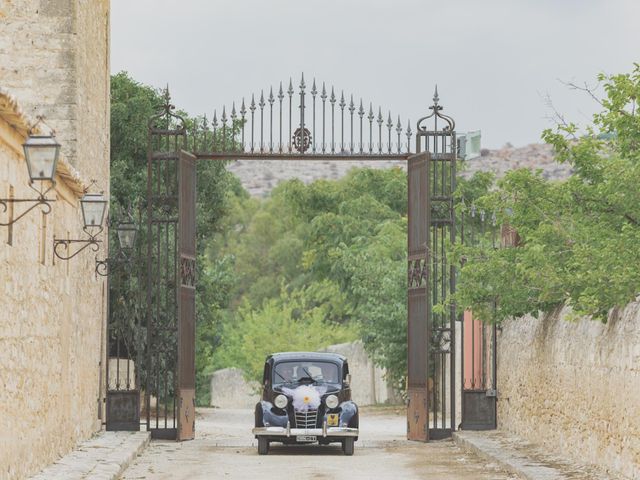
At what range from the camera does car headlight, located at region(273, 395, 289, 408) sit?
69.8ft

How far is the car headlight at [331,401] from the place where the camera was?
837 inches

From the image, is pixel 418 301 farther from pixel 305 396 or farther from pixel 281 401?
pixel 281 401

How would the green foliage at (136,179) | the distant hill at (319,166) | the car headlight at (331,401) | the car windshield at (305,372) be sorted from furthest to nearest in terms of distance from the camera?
the distant hill at (319,166)
the green foliage at (136,179)
the car windshield at (305,372)
the car headlight at (331,401)

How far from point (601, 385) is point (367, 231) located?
3500cm

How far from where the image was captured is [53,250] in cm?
1720

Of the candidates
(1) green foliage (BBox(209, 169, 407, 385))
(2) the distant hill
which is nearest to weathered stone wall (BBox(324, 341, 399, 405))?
(1) green foliage (BBox(209, 169, 407, 385))

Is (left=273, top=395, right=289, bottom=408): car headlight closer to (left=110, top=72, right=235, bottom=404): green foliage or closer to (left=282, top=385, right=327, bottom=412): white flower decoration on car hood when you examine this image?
(left=282, top=385, right=327, bottom=412): white flower decoration on car hood

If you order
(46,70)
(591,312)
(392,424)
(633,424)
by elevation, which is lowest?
(392,424)

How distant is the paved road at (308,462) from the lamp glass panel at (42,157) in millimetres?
5142

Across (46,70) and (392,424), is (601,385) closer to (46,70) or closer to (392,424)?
(46,70)

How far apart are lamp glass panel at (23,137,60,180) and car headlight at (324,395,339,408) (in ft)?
31.7

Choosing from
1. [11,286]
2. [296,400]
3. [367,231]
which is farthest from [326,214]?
[11,286]

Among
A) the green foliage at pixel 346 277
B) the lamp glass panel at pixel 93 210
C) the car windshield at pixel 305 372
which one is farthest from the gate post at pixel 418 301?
the green foliage at pixel 346 277

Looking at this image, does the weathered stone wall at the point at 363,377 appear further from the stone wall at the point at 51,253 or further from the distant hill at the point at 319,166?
the distant hill at the point at 319,166
